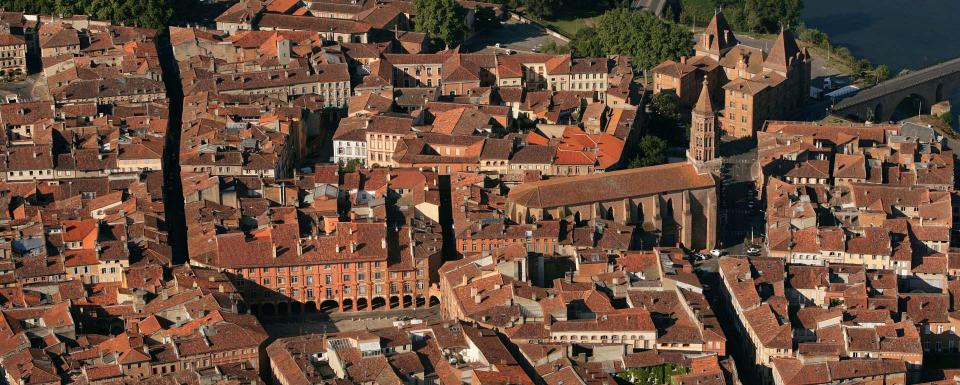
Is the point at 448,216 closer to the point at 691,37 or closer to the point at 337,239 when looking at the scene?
the point at 337,239

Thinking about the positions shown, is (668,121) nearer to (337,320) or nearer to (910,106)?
(910,106)

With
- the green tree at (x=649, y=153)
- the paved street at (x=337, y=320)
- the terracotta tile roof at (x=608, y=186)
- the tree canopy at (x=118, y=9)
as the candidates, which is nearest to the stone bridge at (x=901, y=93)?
the green tree at (x=649, y=153)

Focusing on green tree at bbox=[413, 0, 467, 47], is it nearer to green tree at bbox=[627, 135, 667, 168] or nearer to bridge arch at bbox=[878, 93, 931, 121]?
green tree at bbox=[627, 135, 667, 168]

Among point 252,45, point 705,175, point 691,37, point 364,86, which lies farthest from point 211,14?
point 705,175

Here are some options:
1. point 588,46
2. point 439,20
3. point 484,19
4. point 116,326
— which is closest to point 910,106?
point 588,46

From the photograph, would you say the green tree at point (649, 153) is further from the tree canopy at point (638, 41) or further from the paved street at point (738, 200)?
the tree canopy at point (638, 41)

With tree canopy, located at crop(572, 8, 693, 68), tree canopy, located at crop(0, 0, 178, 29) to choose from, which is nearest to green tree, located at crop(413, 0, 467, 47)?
tree canopy, located at crop(572, 8, 693, 68)
